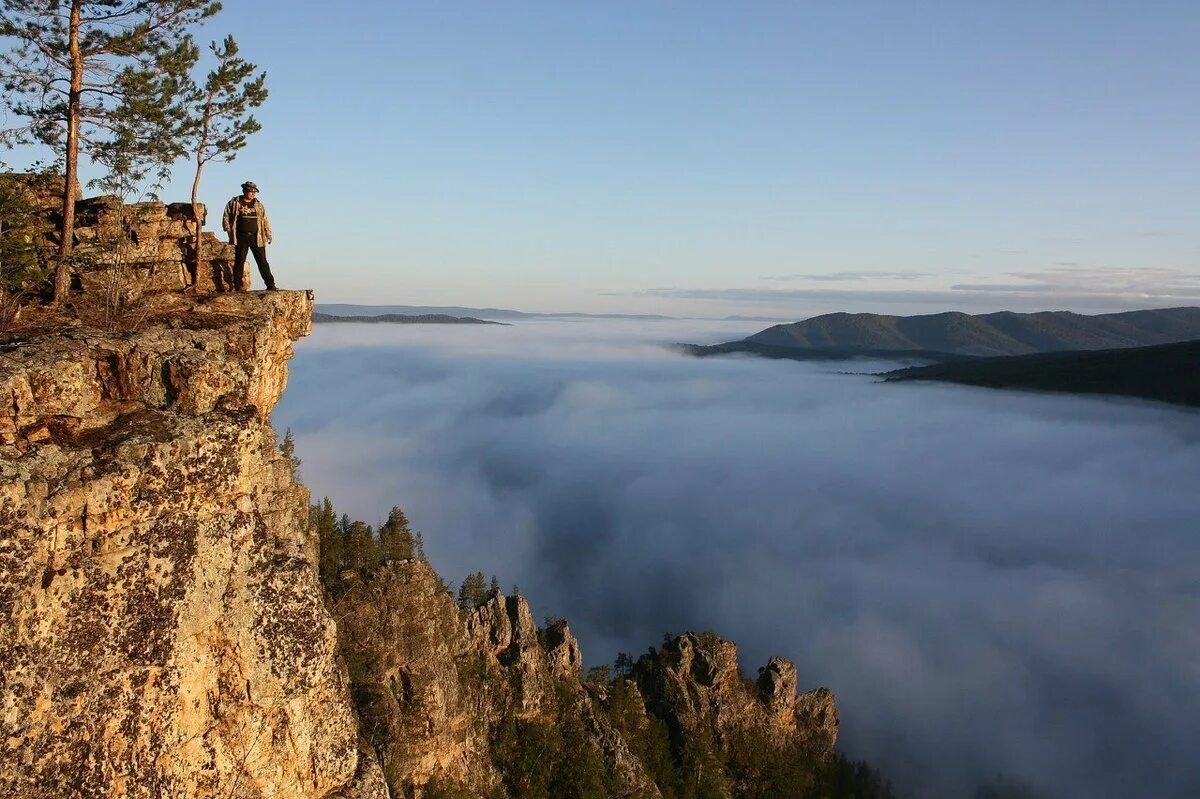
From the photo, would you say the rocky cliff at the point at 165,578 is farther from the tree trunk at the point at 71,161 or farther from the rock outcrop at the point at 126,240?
the tree trunk at the point at 71,161

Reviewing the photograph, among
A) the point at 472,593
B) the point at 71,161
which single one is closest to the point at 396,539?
the point at 472,593

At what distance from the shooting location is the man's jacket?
21203 mm

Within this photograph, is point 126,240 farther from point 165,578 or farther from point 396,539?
point 396,539

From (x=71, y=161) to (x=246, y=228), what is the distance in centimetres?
459

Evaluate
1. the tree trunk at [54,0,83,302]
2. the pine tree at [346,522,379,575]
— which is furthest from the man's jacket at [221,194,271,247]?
the pine tree at [346,522,379,575]

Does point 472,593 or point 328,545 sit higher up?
point 328,545

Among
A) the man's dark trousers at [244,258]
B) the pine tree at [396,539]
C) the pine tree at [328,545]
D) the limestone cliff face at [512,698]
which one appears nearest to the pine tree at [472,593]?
the limestone cliff face at [512,698]

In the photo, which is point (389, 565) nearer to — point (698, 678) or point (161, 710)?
point (161, 710)

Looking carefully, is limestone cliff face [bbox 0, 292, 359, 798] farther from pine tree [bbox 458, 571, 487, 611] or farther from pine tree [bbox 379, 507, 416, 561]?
pine tree [bbox 458, 571, 487, 611]

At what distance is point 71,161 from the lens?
1973cm

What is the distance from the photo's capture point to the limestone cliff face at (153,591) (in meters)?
12.9

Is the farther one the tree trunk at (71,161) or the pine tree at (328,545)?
the pine tree at (328,545)

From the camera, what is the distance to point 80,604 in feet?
43.8

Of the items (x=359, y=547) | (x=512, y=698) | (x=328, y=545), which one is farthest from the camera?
(x=512, y=698)
